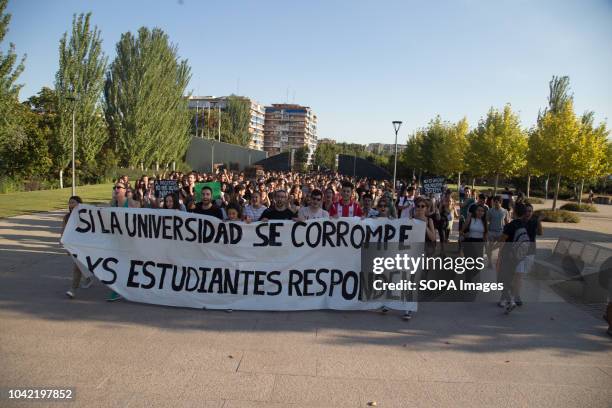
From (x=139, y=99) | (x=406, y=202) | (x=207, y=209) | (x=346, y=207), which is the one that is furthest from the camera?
(x=139, y=99)

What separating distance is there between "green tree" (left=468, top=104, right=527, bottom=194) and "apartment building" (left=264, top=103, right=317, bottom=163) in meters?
140

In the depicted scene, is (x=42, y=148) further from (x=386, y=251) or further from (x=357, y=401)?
(x=357, y=401)

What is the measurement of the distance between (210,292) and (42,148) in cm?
2882

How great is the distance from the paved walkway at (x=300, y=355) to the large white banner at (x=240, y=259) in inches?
10.9

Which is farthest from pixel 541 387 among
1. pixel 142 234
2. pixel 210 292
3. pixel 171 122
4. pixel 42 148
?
pixel 171 122

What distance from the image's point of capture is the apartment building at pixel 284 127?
172 meters

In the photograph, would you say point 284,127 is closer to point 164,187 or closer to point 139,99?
point 139,99

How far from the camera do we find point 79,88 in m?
31.7

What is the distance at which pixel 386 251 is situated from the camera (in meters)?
6.95

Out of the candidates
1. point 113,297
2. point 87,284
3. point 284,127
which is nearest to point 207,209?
point 113,297

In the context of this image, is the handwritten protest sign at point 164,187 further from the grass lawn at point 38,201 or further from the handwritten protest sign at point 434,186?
the grass lawn at point 38,201

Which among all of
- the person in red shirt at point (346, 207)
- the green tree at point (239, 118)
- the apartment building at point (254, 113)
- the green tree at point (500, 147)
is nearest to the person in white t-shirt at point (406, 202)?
the person in red shirt at point (346, 207)

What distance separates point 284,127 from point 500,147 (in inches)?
5790

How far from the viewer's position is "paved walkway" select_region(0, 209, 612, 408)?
4.29 metres
